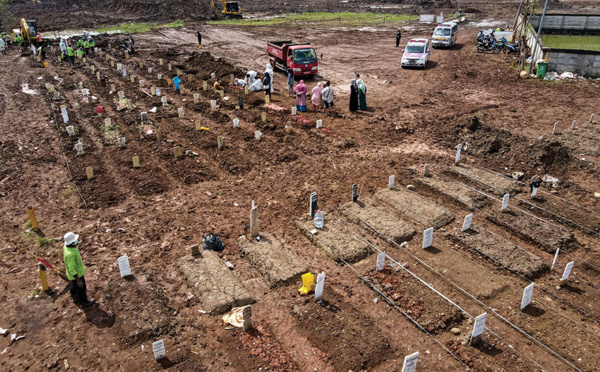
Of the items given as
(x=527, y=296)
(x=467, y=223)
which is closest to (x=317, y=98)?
(x=467, y=223)

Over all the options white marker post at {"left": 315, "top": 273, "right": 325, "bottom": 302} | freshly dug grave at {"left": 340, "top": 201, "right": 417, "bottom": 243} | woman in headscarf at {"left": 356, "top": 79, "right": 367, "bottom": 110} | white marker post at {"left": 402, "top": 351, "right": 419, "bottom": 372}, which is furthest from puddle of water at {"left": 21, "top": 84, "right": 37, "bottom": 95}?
white marker post at {"left": 402, "top": 351, "right": 419, "bottom": 372}

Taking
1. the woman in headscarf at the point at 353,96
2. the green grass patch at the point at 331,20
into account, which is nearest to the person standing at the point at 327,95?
the woman in headscarf at the point at 353,96

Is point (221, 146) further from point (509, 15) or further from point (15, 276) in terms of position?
point (509, 15)

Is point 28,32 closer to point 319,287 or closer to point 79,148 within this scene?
point 79,148

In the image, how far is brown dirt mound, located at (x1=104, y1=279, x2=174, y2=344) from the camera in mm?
7207

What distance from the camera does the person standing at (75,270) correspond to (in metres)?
7.62

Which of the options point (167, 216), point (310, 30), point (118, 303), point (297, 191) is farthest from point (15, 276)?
point (310, 30)

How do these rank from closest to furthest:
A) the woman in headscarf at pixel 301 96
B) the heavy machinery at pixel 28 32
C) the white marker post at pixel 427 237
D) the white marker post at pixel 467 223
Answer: the white marker post at pixel 427 237 < the white marker post at pixel 467 223 < the woman in headscarf at pixel 301 96 < the heavy machinery at pixel 28 32

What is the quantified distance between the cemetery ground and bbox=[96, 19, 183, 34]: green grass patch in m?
25.0

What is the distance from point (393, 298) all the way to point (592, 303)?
12.6 feet

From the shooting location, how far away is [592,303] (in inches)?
319

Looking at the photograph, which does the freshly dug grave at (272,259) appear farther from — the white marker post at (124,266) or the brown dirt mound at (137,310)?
the white marker post at (124,266)

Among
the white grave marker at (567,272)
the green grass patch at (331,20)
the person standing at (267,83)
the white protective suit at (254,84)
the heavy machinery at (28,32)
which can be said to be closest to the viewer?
the white grave marker at (567,272)

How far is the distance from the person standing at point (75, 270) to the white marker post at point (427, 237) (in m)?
7.05
